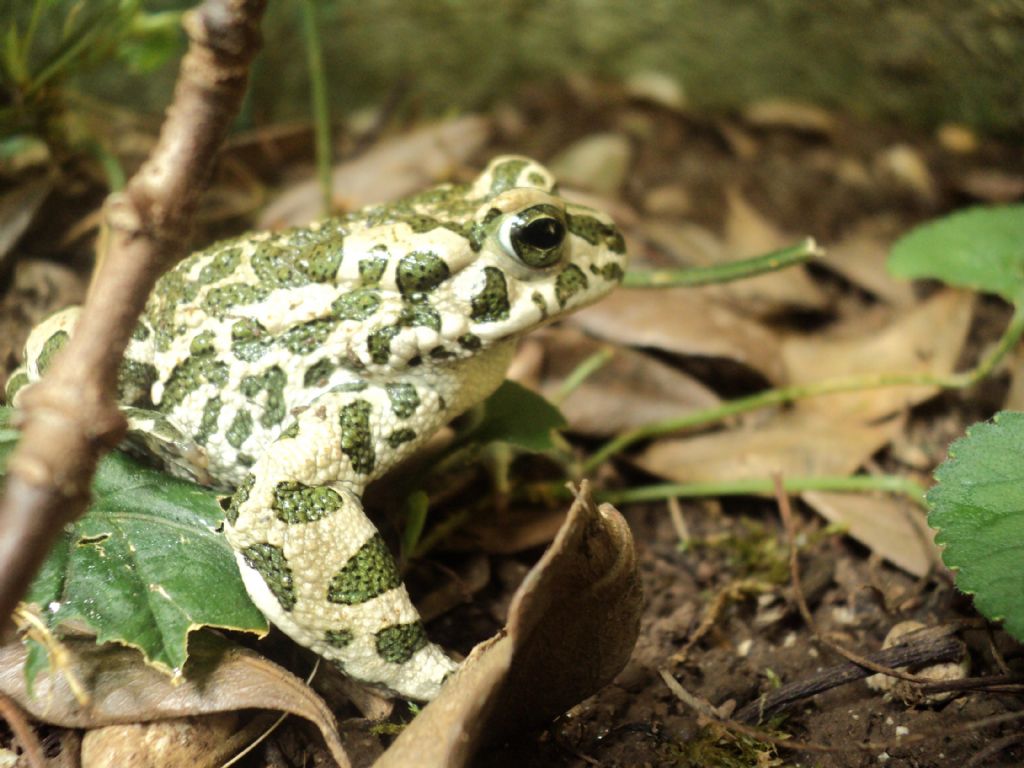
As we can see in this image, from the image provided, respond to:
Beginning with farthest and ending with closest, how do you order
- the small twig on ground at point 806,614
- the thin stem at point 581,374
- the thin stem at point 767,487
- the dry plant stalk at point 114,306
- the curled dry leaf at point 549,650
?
the thin stem at point 581,374, the thin stem at point 767,487, the small twig on ground at point 806,614, the curled dry leaf at point 549,650, the dry plant stalk at point 114,306

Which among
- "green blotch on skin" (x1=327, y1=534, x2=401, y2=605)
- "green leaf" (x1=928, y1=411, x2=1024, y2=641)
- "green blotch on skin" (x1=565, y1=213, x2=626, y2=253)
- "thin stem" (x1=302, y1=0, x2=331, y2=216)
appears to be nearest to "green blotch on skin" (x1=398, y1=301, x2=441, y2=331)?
"green blotch on skin" (x1=565, y1=213, x2=626, y2=253)

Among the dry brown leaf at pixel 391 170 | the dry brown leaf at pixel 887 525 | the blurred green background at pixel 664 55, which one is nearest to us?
the dry brown leaf at pixel 887 525

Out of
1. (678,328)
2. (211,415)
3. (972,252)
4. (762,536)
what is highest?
(211,415)

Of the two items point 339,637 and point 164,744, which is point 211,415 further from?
point 164,744

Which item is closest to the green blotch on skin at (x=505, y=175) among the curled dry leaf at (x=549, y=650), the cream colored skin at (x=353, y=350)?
the cream colored skin at (x=353, y=350)

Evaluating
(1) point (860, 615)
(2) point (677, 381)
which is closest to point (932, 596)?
(1) point (860, 615)

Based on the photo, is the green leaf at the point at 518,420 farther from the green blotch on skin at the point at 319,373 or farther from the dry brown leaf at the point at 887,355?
the dry brown leaf at the point at 887,355

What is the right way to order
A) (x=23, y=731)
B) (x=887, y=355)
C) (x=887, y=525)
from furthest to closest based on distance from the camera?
(x=887, y=355), (x=887, y=525), (x=23, y=731)

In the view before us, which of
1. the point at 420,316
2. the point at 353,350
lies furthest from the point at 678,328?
the point at 353,350
